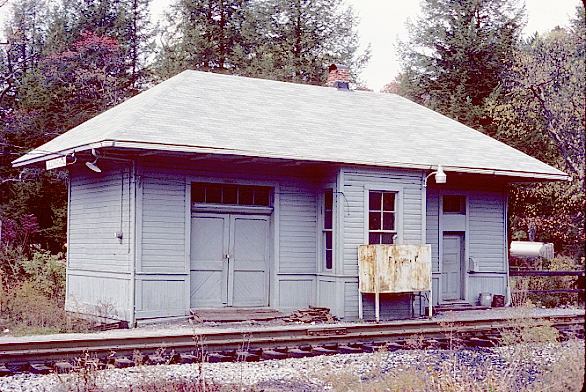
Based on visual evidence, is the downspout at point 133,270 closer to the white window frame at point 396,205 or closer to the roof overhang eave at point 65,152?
the roof overhang eave at point 65,152

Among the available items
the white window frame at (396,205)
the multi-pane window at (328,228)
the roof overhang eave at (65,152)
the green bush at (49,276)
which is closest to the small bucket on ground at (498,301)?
the white window frame at (396,205)

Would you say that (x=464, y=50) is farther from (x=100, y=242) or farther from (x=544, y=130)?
(x=100, y=242)

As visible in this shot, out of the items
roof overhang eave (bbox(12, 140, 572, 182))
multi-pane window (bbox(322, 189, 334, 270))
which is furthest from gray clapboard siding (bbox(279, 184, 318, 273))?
roof overhang eave (bbox(12, 140, 572, 182))

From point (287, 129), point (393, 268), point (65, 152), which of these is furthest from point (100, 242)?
point (393, 268)

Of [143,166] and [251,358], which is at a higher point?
[143,166]

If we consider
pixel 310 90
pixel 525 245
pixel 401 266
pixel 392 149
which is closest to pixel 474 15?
pixel 525 245

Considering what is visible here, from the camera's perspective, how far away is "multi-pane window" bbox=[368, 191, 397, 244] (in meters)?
17.2

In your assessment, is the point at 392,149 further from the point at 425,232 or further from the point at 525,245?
the point at 525,245

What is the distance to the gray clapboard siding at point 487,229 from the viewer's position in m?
19.9

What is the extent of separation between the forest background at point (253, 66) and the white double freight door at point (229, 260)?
8363 mm

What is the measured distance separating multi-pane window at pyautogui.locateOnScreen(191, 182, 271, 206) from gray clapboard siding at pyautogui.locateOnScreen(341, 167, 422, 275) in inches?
73.2

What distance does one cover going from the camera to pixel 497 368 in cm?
1066

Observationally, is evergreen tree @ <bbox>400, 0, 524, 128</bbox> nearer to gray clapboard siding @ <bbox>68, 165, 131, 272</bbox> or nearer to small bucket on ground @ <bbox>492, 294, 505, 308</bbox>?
small bucket on ground @ <bbox>492, 294, 505, 308</bbox>

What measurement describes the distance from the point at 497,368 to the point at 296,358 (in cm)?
295
